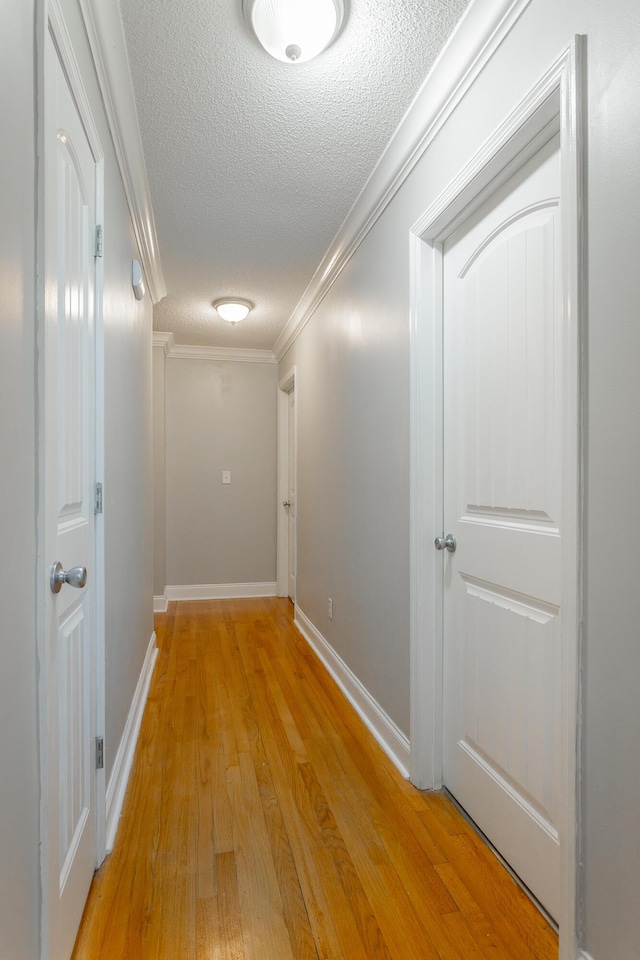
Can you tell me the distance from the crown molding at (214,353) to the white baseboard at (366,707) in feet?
8.79

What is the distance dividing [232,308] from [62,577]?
2947 millimetres

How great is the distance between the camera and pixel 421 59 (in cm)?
154

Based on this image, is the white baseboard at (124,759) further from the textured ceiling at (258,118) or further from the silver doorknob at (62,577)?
the textured ceiling at (258,118)

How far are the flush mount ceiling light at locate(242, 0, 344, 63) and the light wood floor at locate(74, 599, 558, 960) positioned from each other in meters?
2.34

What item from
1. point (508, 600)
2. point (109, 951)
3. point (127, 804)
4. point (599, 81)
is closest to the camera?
point (599, 81)

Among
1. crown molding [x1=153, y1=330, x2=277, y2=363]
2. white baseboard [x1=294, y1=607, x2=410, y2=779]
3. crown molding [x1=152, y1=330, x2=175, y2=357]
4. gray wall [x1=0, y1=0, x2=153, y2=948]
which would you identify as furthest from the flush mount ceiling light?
crown molding [x1=153, y1=330, x2=277, y2=363]

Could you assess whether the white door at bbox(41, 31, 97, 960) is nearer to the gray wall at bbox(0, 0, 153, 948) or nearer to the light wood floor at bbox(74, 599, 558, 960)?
the gray wall at bbox(0, 0, 153, 948)

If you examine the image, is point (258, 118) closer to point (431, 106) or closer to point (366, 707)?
point (431, 106)

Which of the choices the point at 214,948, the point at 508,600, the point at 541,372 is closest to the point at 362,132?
the point at 541,372

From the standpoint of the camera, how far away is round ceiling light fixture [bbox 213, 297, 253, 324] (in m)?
3.59

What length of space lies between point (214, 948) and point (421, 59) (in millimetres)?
2445

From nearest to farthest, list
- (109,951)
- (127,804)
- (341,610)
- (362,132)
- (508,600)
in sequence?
(109,951) → (508,600) → (127,804) → (362,132) → (341,610)

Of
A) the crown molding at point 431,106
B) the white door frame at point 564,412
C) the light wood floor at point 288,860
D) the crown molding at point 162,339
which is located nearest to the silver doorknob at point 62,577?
the light wood floor at point 288,860

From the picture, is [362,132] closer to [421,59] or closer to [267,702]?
[421,59]
